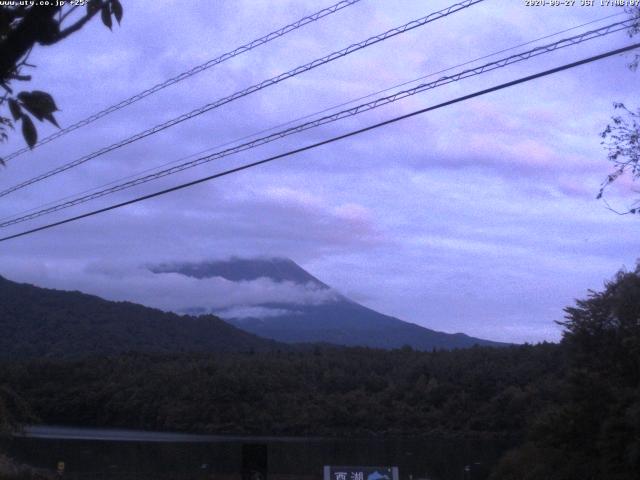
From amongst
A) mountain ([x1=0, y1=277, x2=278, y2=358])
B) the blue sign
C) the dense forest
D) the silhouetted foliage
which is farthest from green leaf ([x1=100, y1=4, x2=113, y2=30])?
mountain ([x1=0, y1=277, x2=278, y2=358])

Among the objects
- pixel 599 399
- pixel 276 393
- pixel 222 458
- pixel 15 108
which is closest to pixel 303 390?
pixel 276 393

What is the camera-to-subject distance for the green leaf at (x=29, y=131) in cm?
425

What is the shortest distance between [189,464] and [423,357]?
2342 cm

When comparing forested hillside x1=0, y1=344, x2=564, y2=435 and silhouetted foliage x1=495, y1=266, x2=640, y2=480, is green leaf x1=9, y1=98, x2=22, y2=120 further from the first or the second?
forested hillside x1=0, y1=344, x2=564, y2=435

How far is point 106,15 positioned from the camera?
4367 millimetres

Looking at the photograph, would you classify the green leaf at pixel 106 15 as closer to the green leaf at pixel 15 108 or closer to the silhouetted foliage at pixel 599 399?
the green leaf at pixel 15 108

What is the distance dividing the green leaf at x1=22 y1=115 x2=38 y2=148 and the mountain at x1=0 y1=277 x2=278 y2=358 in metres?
48.5

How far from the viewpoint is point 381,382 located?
45.8 m

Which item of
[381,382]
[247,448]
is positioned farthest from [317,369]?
[247,448]

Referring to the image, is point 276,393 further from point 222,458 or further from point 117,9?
point 117,9

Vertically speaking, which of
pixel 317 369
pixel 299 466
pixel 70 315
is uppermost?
pixel 70 315

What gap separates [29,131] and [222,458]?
23.5 metres

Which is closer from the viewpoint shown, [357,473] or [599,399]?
[357,473]

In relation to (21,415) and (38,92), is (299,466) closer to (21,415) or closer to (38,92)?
(21,415)
